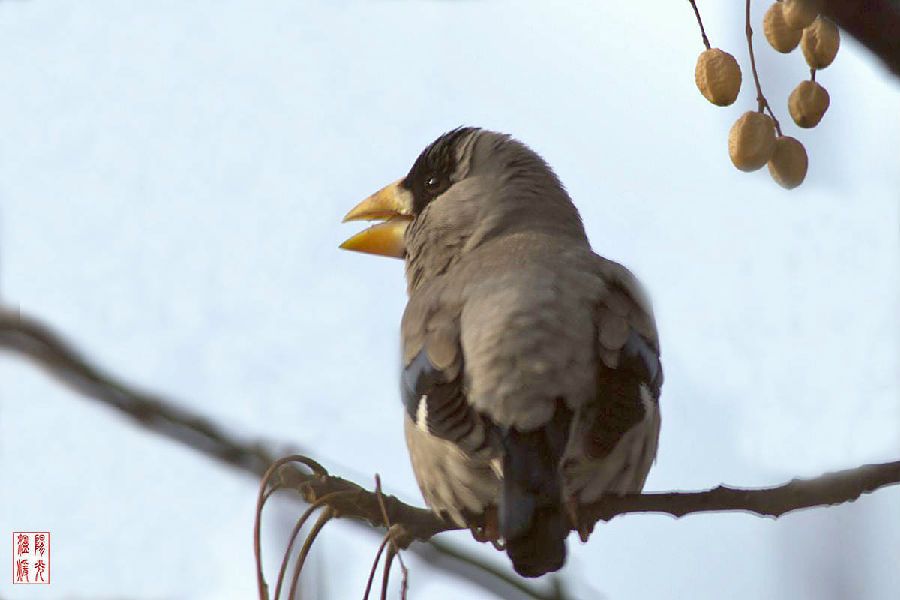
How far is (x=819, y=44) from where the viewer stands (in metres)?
2.42

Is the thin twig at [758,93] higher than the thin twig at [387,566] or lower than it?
higher

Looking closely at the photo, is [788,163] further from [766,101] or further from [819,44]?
[819,44]

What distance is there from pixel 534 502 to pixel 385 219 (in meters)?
1.94

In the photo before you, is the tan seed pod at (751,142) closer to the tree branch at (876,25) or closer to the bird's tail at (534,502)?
the bird's tail at (534,502)

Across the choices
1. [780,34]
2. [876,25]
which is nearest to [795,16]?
[780,34]

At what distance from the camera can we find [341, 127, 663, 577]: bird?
2656 mm

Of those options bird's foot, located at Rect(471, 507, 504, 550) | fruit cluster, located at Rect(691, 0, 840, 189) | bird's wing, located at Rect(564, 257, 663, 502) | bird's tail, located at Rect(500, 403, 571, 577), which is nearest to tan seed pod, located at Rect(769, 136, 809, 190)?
fruit cluster, located at Rect(691, 0, 840, 189)

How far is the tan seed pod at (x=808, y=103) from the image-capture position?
2621 mm

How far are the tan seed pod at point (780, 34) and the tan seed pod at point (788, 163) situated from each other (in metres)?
0.45

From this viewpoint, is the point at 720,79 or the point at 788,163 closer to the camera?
the point at 720,79

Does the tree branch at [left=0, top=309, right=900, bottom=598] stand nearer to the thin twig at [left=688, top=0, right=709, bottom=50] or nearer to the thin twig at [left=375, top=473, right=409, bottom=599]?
the thin twig at [left=375, top=473, right=409, bottom=599]

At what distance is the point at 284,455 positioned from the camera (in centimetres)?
248

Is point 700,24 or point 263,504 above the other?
point 700,24

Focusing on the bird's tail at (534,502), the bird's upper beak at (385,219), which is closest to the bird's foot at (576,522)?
the bird's tail at (534,502)
